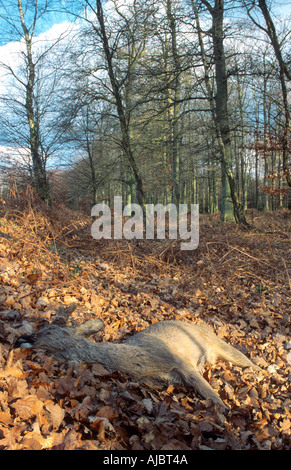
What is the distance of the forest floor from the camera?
2.44 m

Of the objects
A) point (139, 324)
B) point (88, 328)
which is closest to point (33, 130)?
point (139, 324)

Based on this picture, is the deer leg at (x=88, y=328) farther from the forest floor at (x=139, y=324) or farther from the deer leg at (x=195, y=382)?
the deer leg at (x=195, y=382)

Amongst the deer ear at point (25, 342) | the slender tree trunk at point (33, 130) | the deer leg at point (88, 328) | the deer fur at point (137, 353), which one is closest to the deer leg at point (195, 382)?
the deer fur at point (137, 353)

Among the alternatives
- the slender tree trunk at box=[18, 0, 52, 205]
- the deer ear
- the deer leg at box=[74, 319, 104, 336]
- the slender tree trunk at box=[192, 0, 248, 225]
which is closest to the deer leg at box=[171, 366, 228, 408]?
the deer leg at box=[74, 319, 104, 336]

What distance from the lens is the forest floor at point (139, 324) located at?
2.44 m

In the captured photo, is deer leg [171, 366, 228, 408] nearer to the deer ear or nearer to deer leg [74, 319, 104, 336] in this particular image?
deer leg [74, 319, 104, 336]

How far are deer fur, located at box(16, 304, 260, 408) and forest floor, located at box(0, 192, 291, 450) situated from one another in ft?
0.39

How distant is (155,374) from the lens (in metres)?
3.23

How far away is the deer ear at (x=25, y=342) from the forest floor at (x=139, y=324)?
9 cm

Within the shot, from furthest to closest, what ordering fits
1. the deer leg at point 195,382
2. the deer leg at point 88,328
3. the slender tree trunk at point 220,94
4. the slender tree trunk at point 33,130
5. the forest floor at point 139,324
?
the slender tree trunk at point 33,130
the slender tree trunk at point 220,94
the deer leg at point 88,328
the deer leg at point 195,382
the forest floor at point 139,324

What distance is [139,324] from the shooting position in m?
4.66

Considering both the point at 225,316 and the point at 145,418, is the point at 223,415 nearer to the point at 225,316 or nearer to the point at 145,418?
the point at 145,418

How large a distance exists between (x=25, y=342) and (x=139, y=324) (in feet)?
6.38

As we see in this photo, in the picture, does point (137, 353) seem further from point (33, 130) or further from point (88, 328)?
point (33, 130)
